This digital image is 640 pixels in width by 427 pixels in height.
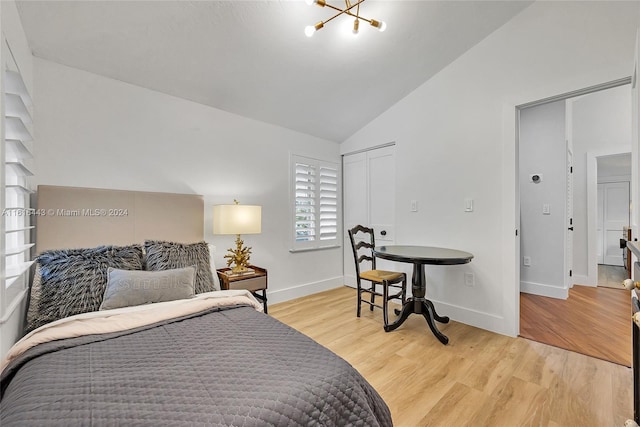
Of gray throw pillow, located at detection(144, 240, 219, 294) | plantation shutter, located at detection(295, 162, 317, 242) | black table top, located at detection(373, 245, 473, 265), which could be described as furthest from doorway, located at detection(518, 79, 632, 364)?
gray throw pillow, located at detection(144, 240, 219, 294)

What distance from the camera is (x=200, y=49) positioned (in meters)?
2.30

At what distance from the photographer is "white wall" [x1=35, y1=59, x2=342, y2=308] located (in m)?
2.22

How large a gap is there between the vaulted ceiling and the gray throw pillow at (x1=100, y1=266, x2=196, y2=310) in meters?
1.67

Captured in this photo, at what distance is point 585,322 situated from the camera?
9.41 ft

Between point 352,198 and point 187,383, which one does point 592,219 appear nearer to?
point 352,198

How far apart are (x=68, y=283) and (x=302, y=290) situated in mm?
2503

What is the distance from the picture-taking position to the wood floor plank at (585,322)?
2.35m

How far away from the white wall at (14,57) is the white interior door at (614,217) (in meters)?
8.69

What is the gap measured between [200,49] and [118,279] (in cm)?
186

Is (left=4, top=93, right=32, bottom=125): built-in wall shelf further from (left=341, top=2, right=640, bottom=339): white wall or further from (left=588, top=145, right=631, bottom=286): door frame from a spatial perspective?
(left=588, top=145, right=631, bottom=286): door frame

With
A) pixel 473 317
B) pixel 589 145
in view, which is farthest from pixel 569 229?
pixel 473 317

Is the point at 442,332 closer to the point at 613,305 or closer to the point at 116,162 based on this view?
the point at 613,305

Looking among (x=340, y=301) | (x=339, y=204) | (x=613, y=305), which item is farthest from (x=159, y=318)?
(x=613, y=305)

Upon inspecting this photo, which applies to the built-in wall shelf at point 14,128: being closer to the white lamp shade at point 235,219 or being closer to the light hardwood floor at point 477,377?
the white lamp shade at point 235,219
